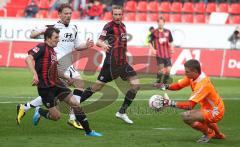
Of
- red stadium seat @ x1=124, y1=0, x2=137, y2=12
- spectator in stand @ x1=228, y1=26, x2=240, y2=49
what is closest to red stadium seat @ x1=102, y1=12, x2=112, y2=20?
red stadium seat @ x1=124, y1=0, x2=137, y2=12

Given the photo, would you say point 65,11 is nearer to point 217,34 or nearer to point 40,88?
point 40,88

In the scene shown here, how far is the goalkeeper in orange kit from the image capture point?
11688 millimetres

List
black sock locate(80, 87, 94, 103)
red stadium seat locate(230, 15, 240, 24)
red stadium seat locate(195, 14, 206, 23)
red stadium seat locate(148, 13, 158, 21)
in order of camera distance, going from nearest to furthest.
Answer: black sock locate(80, 87, 94, 103) → red stadium seat locate(230, 15, 240, 24) → red stadium seat locate(195, 14, 206, 23) → red stadium seat locate(148, 13, 158, 21)

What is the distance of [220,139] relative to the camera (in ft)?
40.8

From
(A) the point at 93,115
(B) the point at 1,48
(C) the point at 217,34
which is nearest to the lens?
(A) the point at 93,115

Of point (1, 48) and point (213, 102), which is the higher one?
point (213, 102)

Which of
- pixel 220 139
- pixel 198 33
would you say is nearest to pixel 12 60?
pixel 198 33

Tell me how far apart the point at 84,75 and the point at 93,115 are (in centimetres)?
1105

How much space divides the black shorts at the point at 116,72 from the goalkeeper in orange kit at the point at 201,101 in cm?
287

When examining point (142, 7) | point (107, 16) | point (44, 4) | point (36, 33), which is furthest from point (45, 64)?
point (44, 4)

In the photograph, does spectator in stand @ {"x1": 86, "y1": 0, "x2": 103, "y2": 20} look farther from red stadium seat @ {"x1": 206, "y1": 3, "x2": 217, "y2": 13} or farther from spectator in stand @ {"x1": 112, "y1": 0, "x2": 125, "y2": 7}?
red stadium seat @ {"x1": 206, "y1": 3, "x2": 217, "y2": 13}

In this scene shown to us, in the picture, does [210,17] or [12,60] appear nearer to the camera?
[12,60]

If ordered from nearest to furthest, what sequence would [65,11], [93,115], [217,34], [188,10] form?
[65,11] < [93,115] < [217,34] < [188,10]

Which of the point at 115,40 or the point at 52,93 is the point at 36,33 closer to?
the point at 52,93
